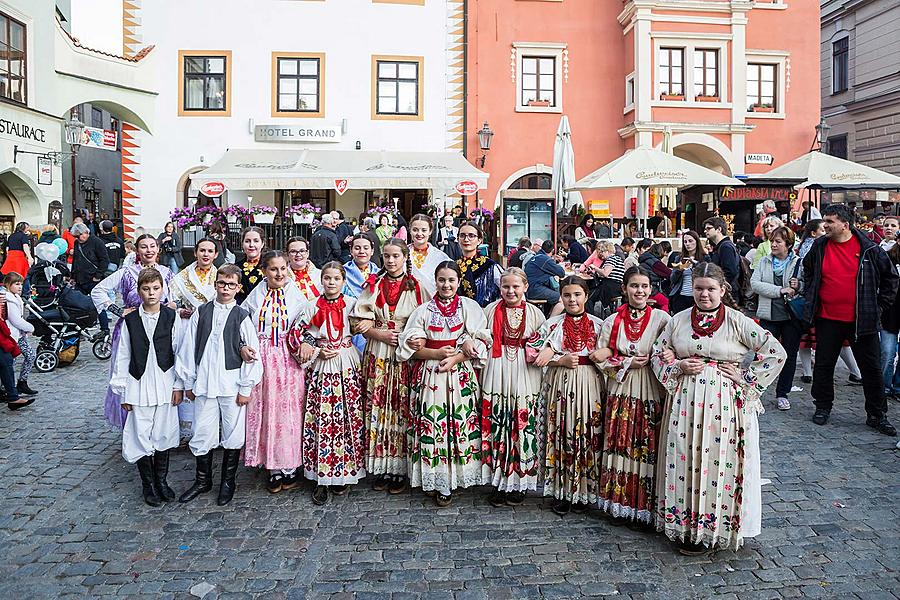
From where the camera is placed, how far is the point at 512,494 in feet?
16.2

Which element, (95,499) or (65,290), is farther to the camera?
(65,290)

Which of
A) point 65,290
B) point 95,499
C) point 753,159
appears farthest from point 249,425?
point 753,159

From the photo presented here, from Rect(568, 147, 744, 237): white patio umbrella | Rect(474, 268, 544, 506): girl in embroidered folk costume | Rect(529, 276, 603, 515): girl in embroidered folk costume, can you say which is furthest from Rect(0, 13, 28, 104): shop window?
Rect(529, 276, 603, 515): girl in embroidered folk costume

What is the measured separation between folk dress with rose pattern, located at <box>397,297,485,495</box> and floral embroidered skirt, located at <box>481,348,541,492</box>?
0.11m

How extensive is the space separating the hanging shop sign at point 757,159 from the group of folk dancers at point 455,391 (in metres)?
18.5

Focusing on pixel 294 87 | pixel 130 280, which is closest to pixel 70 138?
pixel 294 87

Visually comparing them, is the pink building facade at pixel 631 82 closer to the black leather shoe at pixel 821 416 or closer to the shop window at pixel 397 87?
the shop window at pixel 397 87

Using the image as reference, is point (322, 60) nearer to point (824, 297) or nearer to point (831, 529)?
point (824, 297)

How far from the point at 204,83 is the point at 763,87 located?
54.5 feet

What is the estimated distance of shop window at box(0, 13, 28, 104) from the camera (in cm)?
1612

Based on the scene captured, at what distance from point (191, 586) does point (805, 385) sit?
7.08 metres

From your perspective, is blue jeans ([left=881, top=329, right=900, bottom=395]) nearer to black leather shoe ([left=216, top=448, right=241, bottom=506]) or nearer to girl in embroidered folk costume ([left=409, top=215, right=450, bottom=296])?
girl in embroidered folk costume ([left=409, top=215, right=450, bottom=296])

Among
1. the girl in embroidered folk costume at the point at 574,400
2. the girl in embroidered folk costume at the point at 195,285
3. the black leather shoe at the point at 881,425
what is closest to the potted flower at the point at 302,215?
the girl in embroidered folk costume at the point at 195,285

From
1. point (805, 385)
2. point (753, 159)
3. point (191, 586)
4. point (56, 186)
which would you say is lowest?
point (191, 586)
